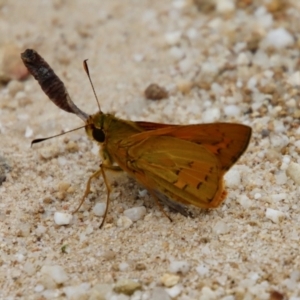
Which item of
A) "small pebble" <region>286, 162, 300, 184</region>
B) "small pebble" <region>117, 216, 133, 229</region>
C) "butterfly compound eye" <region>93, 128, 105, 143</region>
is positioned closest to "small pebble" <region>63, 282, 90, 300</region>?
"small pebble" <region>117, 216, 133, 229</region>

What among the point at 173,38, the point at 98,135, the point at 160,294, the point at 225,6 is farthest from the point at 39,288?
the point at 225,6

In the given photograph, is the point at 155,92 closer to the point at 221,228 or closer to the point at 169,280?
the point at 221,228

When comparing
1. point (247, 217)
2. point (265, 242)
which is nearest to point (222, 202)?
point (247, 217)

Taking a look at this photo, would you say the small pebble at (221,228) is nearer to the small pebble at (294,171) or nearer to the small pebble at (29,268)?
the small pebble at (294,171)

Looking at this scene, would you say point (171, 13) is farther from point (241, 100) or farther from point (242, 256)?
point (242, 256)

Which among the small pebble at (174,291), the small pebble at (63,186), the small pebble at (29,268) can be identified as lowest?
the small pebble at (63,186)

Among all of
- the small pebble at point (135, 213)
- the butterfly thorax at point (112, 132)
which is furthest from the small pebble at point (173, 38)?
the small pebble at point (135, 213)

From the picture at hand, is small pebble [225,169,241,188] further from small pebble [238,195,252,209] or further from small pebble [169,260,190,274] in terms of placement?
small pebble [169,260,190,274]
